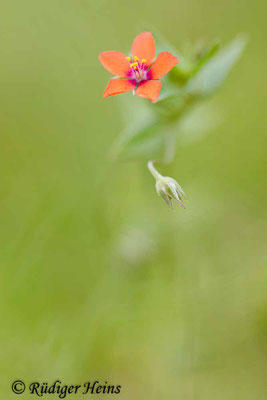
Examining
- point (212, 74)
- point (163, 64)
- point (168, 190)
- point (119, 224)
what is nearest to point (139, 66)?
point (163, 64)

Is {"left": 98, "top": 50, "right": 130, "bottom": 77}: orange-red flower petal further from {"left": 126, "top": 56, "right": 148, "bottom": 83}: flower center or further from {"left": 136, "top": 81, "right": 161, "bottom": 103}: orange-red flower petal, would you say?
{"left": 136, "top": 81, "right": 161, "bottom": 103}: orange-red flower petal

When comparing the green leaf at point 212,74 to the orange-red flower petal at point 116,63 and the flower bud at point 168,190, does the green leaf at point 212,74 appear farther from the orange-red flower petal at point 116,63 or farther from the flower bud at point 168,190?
the flower bud at point 168,190

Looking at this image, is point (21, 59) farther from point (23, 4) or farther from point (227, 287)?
point (227, 287)

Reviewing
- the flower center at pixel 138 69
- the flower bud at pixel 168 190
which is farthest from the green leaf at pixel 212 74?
the flower bud at pixel 168 190

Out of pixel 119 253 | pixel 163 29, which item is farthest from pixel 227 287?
pixel 163 29

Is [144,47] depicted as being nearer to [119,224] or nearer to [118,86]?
[118,86]
